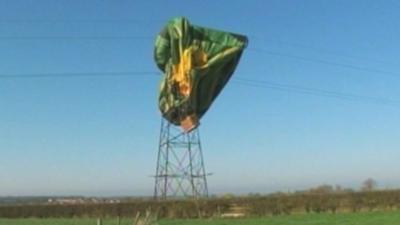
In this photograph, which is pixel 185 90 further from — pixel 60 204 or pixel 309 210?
pixel 60 204

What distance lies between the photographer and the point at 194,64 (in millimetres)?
24547

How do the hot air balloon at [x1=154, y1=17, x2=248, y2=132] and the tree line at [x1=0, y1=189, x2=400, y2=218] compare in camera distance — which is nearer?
the hot air balloon at [x1=154, y1=17, x2=248, y2=132]

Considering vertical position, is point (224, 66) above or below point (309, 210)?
above

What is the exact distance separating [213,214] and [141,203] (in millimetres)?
6264

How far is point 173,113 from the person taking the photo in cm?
2794

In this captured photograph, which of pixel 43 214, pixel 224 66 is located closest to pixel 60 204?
pixel 43 214

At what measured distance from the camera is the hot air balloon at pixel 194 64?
2472cm

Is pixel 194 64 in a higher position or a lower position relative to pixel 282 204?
higher

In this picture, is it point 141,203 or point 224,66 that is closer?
point 224,66

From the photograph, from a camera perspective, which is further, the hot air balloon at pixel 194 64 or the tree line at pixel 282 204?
the tree line at pixel 282 204

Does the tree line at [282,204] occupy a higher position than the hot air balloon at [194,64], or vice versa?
the hot air balloon at [194,64]

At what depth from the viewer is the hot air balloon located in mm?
24719

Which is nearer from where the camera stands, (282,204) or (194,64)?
(194,64)

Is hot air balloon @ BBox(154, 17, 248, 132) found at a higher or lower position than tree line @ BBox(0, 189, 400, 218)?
higher
